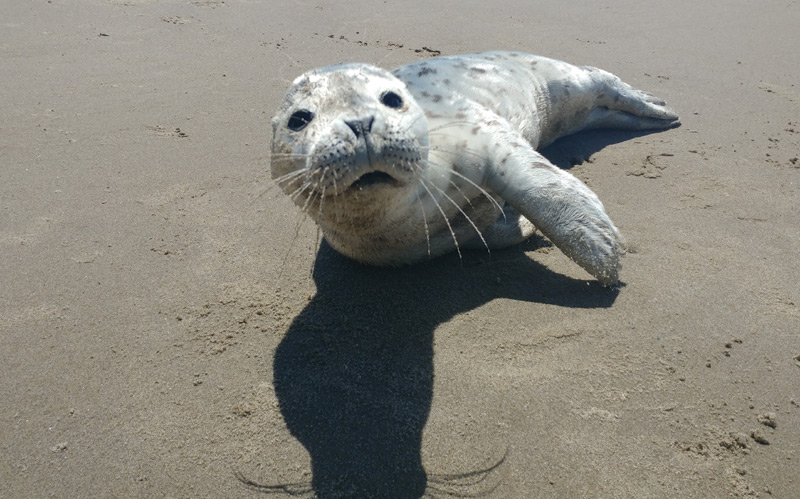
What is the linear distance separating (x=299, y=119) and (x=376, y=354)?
1032 millimetres

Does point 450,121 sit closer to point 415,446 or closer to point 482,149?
point 482,149

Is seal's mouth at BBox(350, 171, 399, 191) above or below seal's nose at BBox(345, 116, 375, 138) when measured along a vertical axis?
below

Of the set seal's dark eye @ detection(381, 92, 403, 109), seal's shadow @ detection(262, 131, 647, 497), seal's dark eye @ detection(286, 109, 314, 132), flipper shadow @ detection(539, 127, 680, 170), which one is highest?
seal's dark eye @ detection(381, 92, 403, 109)

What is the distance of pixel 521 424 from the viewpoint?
7.36 ft

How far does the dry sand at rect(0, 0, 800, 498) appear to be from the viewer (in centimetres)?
214

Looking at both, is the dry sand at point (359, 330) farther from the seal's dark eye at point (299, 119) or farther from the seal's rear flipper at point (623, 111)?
the seal's dark eye at point (299, 119)

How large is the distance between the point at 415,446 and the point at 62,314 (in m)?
1.84

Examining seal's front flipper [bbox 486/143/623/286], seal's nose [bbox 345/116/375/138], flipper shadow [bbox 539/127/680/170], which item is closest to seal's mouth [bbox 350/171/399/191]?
seal's nose [bbox 345/116/375/138]

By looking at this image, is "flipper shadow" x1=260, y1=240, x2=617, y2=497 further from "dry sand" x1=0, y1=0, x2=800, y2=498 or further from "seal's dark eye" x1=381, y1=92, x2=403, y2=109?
"seal's dark eye" x1=381, y1=92, x2=403, y2=109

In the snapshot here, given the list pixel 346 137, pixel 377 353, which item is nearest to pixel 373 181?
pixel 346 137

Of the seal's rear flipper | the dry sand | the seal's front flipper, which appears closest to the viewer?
the dry sand

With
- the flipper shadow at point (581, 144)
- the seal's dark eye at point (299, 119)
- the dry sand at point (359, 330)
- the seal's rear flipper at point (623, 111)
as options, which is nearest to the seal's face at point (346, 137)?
the seal's dark eye at point (299, 119)

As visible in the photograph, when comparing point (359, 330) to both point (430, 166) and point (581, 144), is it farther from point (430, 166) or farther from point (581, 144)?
point (581, 144)

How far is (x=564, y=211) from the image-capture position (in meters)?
2.95
